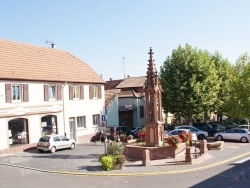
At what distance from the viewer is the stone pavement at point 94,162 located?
19406mm

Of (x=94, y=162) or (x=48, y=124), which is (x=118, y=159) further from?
(x=48, y=124)

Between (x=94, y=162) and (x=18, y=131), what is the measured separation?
28.5 feet

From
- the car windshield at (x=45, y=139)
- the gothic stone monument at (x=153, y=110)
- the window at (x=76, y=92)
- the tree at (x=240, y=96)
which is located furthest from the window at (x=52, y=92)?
the tree at (x=240, y=96)

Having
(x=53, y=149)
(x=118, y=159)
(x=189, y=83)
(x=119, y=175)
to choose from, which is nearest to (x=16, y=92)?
(x=53, y=149)

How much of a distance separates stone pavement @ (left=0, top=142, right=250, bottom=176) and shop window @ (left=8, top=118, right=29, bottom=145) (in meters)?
1.13

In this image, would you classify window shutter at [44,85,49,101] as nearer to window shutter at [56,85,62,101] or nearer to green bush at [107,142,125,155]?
window shutter at [56,85,62,101]

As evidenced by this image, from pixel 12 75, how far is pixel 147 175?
14.5 metres

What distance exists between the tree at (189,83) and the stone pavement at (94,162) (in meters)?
10.3

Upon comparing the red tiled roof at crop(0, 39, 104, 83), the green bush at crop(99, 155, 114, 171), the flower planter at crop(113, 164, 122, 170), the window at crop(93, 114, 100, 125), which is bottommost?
the flower planter at crop(113, 164, 122, 170)

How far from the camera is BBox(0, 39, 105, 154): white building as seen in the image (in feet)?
Answer: 88.3

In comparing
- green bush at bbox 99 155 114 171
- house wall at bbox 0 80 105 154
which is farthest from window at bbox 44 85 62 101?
green bush at bbox 99 155 114 171

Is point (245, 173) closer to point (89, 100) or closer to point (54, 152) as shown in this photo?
point (54, 152)

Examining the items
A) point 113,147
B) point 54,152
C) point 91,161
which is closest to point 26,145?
point 54,152

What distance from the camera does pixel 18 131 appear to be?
27.7m
